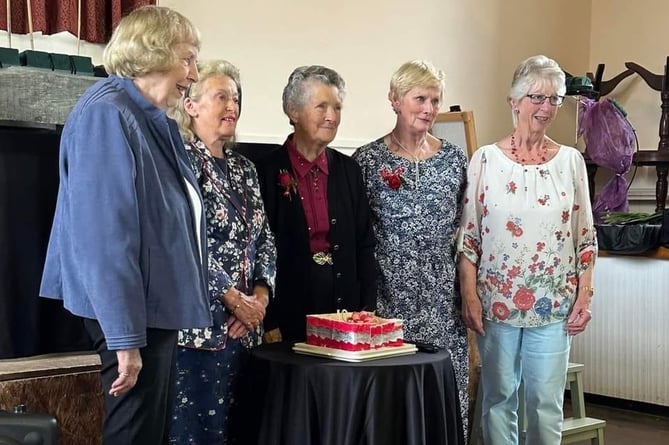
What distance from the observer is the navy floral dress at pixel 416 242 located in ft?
8.49

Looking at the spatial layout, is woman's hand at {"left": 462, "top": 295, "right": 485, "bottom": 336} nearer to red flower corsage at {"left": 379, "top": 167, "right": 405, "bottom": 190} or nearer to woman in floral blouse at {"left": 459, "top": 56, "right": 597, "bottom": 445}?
woman in floral blouse at {"left": 459, "top": 56, "right": 597, "bottom": 445}

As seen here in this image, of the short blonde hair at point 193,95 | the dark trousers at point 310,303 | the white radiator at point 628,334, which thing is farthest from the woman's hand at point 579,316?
the white radiator at point 628,334

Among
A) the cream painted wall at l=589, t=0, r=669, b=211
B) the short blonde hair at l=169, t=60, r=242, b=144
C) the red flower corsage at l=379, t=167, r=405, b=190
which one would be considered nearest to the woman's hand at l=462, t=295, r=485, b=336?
the red flower corsage at l=379, t=167, r=405, b=190

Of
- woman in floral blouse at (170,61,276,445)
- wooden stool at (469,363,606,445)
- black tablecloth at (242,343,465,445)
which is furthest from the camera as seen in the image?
wooden stool at (469,363,606,445)

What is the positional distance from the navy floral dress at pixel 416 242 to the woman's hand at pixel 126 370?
110cm

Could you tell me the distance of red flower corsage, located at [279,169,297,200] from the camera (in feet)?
8.04

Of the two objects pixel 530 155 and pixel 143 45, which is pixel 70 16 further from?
pixel 530 155

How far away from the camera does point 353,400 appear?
200 centimetres

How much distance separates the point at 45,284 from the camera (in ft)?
5.74

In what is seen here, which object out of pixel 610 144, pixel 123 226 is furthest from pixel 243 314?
pixel 610 144

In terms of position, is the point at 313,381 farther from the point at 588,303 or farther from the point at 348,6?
the point at 348,6

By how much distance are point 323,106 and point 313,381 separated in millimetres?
865

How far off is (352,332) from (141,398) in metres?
0.63

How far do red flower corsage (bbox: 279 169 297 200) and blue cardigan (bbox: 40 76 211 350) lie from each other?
0.69 m
